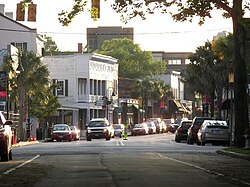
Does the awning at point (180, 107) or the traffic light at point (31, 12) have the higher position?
the awning at point (180, 107)

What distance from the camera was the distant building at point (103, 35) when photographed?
162 metres

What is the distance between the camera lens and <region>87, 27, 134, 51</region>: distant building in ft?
530

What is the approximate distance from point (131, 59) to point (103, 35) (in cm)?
2497

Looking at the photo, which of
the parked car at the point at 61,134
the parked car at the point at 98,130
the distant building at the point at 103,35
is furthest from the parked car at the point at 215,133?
the distant building at the point at 103,35

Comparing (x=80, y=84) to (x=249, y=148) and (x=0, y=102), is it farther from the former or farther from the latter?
(x=249, y=148)

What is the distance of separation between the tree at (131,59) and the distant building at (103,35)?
19.2 meters

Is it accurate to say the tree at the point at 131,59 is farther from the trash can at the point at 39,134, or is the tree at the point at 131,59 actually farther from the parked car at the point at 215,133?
the parked car at the point at 215,133

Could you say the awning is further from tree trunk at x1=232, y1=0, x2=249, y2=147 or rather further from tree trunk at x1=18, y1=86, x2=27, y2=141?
tree trunk at x1=232, y1=0, x2=249, y2=147

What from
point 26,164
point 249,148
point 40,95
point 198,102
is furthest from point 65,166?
point 198,102

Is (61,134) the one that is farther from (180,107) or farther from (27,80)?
(180,107)

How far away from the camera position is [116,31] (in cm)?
16300

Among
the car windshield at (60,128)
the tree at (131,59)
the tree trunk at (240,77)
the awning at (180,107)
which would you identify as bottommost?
Answer: the car windshield at (60,128)

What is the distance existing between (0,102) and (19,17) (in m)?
27.9

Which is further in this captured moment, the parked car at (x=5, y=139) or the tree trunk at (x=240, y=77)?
the tree trunk at (x=240, y=77)
